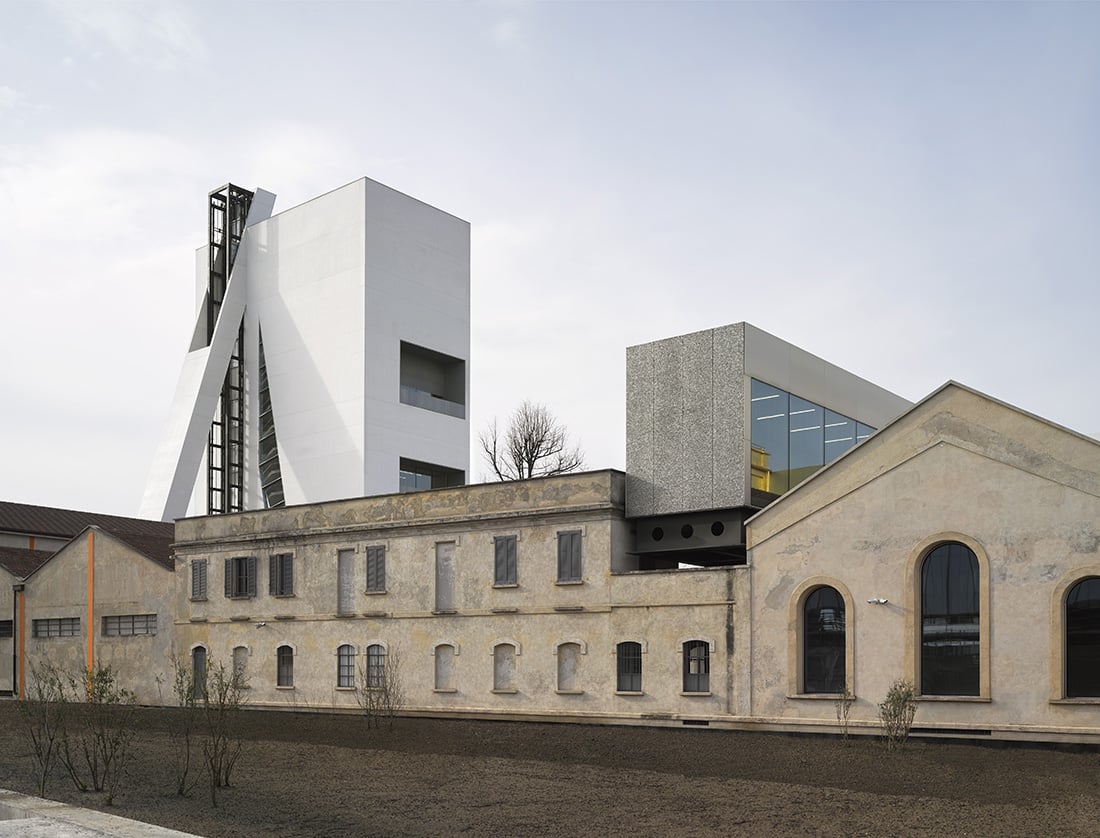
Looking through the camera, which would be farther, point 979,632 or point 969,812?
point 979,632

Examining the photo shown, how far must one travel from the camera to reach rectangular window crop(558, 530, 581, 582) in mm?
32625

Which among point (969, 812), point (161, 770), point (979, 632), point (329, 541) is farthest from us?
point (329, 541)

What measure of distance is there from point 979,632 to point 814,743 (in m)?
4.60

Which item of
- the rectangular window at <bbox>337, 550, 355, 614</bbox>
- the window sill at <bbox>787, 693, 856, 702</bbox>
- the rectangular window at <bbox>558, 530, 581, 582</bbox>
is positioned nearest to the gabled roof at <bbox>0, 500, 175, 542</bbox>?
the rectangular window at <bbox>337, 550, 355, 614</bbox>

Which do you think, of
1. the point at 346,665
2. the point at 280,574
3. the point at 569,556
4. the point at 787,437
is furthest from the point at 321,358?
the point at 787,437

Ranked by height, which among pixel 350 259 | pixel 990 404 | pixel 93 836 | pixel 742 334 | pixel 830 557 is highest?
pixel 350 259

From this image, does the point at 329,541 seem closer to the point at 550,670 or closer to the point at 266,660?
the point at 266,660

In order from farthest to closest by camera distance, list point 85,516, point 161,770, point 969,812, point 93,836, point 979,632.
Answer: point 85,516 → point 979,632 → point 161,770 → point 969,812 → point 93,836

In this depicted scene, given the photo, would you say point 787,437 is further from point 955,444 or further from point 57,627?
point 57,627

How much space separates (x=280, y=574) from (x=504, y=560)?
9.76 meters

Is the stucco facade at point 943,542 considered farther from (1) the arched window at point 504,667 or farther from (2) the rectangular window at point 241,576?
(2) the rectangular window at point 241,576

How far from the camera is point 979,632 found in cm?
2584

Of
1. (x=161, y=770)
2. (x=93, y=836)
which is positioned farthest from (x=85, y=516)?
(x=93, y=836)

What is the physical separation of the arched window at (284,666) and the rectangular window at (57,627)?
→ 12.1 meters
